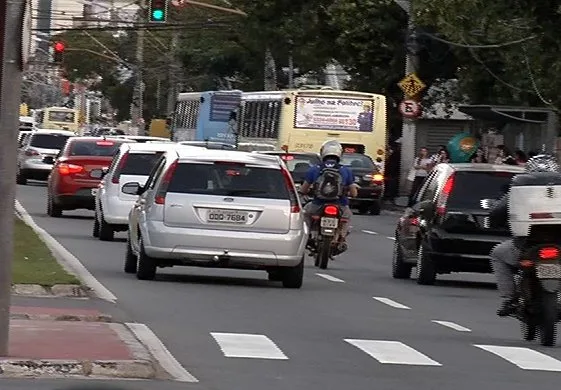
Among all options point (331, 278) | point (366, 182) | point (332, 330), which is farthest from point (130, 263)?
point (366, 182)

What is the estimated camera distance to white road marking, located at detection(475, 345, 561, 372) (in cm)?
1293

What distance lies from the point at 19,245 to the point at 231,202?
12.3 ft

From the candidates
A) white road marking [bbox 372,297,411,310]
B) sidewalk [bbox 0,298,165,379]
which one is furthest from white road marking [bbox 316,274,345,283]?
sidewalk [bbox 0,298,165,379]

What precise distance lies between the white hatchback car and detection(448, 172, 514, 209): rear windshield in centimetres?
246

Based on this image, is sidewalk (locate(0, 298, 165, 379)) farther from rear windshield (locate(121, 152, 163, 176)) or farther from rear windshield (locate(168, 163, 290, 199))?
rear windshield (locate(121, 152, 163, 176))

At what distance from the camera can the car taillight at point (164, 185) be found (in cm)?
1916

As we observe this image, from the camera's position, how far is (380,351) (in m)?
13.6

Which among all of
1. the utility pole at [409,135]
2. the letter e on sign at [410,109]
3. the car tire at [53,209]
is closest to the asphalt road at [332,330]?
the car tire at [53,209]

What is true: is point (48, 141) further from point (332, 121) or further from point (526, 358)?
point (526, 358)

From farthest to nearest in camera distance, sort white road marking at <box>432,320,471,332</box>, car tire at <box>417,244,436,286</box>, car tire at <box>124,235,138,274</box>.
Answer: car tire at <box>417,244,436,286</box> → car tire at <box>124,235,138,274</box> → white road marking at <box>432,320,471,332</box>

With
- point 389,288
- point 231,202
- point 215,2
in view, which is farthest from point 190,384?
point 215,2

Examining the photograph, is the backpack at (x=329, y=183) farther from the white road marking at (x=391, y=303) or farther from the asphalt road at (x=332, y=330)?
the white road marking at (x=391, y=303)

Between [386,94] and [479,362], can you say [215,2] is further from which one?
[479,362]

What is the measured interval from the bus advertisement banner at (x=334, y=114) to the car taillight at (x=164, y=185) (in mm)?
27327
